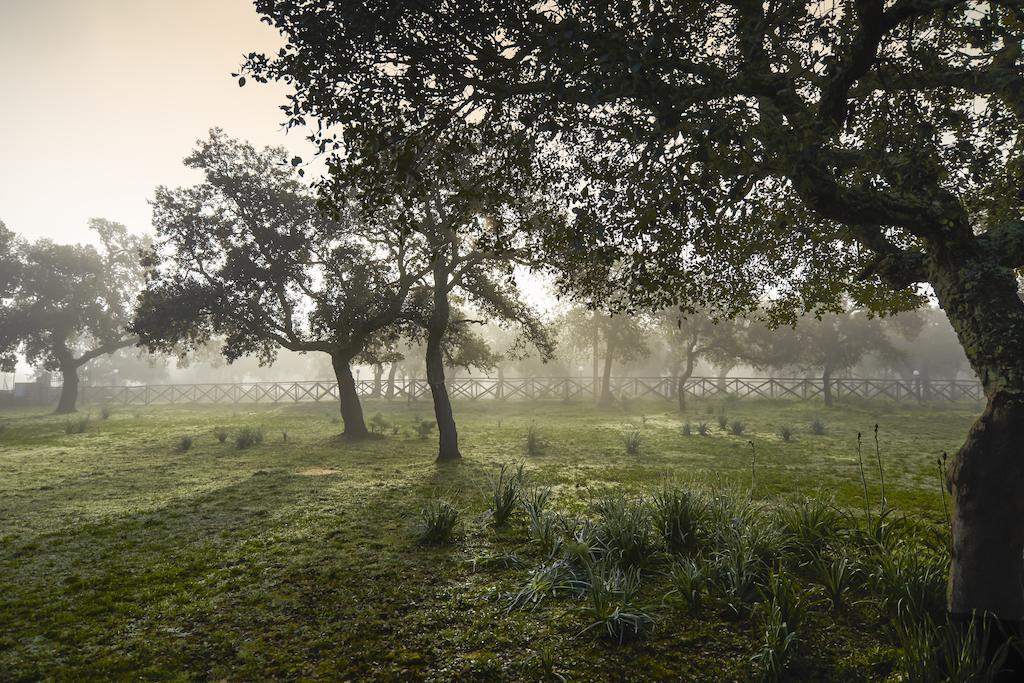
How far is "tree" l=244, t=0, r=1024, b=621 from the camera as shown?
3570mm

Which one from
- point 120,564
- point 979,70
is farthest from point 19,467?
point 979,70

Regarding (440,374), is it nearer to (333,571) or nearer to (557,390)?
(333,571)

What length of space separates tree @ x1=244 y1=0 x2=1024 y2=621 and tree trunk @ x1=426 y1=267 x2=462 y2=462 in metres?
6.26

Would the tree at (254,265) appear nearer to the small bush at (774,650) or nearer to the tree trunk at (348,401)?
the tree trunk at (348,401)

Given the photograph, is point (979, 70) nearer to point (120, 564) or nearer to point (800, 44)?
point (800, 44)

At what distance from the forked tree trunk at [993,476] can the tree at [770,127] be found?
0.01m

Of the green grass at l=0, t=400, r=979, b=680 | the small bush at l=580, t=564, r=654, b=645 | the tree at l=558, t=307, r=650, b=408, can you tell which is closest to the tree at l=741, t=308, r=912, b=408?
the tree at l=558, t=307, r=650, b=408

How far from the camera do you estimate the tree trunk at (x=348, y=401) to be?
660 inches

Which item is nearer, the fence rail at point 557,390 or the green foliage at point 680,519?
the green foliage at point 680,519

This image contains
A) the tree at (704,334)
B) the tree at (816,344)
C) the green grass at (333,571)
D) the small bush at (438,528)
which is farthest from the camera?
the tree at (816,344)

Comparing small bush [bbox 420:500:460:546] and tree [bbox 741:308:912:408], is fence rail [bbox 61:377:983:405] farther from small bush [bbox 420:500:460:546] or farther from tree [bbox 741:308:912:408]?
small bush [bbox 420:500:460:546]

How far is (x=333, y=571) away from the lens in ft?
16.5

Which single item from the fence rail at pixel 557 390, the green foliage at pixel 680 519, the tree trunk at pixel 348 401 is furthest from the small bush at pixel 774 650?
the fence rail at pixel 557 390

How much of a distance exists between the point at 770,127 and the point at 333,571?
5.47m
